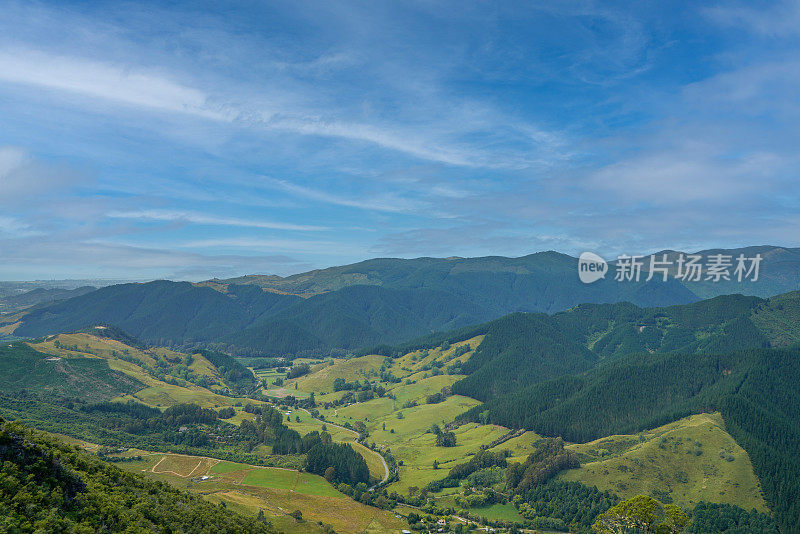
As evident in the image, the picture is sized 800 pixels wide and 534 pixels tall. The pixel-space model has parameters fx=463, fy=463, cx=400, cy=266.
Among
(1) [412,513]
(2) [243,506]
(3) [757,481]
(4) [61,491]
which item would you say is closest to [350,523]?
(1) [412,513]

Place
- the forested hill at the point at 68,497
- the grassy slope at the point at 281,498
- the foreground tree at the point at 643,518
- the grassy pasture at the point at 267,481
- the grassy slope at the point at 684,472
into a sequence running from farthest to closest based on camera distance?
1. the grassy pasture at the point at 267,481
2. the grassy slope at the point at 684,472
3. the grassy slope at the point at 281,498
4. the foreground tree at the point at 643,518
5. the forested hill at the point at 68,497

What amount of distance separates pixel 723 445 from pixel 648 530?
414 feet

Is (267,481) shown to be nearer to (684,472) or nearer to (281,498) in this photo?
(281,498)

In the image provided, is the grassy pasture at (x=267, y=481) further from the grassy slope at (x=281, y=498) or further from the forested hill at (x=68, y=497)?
the forested hill at (x=68, y=497)

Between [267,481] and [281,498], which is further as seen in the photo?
[267,481]

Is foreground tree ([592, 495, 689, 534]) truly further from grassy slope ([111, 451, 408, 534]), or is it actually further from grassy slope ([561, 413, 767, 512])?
grassy slope ([561, 413, 767, 512])

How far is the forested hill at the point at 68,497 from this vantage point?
58.7m

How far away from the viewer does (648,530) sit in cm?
9306

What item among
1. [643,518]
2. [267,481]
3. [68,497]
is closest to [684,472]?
[643,518]

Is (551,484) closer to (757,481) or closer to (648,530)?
(757,481)

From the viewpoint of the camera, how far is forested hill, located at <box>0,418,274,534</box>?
2309 inches

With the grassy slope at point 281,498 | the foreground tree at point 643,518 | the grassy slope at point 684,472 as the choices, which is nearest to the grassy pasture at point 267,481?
the grassy slope at point 281,498

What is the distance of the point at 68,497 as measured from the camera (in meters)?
68.0

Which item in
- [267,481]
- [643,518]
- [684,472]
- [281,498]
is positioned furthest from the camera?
[267,481]
